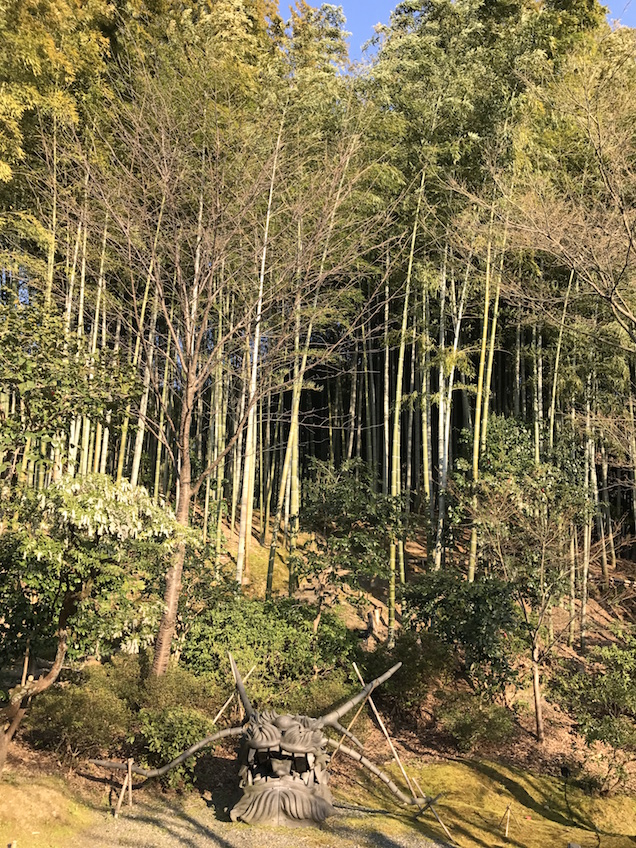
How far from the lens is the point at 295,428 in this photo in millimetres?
8047

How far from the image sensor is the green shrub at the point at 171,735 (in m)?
4.79

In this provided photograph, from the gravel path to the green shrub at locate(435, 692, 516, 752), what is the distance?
181 cm

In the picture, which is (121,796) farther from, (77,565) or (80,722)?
(77,565)

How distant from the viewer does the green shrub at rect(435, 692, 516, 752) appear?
6.29 metres

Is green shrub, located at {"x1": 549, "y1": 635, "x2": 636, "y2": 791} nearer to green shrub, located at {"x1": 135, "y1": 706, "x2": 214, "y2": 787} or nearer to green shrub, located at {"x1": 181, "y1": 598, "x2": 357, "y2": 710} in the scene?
green shrub, located at {"x1": 181, "y1": 598, "x2": 357, "y2": 710}

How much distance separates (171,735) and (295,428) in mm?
4180

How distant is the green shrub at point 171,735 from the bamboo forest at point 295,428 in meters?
0.03

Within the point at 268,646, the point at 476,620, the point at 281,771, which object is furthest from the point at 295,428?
the point at 281,771

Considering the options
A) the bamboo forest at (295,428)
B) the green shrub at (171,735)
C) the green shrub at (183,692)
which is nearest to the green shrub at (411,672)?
the bamboo forest at (295,428)

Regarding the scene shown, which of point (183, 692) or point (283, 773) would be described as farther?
point (183, 692)

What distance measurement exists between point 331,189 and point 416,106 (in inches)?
126

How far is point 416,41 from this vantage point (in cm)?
802

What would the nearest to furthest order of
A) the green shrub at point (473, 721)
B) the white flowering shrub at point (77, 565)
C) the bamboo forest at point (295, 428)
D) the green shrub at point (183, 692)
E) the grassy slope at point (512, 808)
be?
the white flowering shrub at point (77, 565) < the bamboo forest at point (295, 428) < the grassy slope at point (512, 808) < the green shrub at point (183, 692) < the green shrub at point (473, 721)

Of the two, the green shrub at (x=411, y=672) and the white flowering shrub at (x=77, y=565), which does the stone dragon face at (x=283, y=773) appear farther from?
the green shrub at (x=411, y=672)
